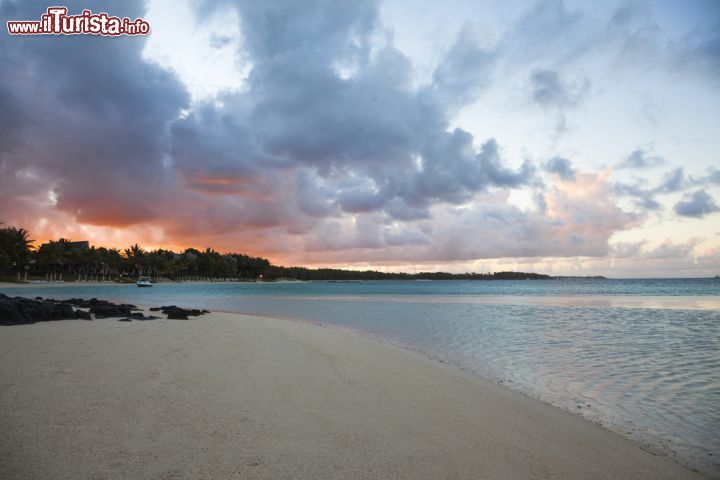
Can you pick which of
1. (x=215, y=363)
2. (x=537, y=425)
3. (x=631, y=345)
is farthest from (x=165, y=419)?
(x=631, y=345)

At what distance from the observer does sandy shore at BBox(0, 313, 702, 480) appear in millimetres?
3904

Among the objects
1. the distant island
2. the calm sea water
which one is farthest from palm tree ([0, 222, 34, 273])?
the calm sea water

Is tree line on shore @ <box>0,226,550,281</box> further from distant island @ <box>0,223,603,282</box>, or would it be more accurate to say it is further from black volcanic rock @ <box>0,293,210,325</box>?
black volcanic rock @ <box>0,293,210,325</box>

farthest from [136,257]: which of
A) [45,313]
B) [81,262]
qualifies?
[45,313]

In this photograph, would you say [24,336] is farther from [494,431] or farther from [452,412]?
[494,431]

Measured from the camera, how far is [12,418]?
466 cm

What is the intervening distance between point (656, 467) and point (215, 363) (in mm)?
7572

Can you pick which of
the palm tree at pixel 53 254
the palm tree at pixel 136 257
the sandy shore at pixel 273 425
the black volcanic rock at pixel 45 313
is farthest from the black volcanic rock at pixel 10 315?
the palm tree at pixel 136 257

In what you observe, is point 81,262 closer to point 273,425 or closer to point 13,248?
point 13,248

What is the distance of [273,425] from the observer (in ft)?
16.2

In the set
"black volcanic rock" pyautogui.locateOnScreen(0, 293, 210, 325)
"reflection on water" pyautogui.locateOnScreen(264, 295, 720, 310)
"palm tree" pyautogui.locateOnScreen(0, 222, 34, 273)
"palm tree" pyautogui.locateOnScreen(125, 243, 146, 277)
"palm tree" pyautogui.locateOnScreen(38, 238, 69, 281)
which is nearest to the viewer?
"black volcanic rock" pyautogui.locateOnScreen(0, 293, 210, 325)

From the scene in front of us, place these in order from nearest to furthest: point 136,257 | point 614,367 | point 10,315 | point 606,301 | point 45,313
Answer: point 614,367
point 10,315
point 45,313
point 606,301
point 136,257

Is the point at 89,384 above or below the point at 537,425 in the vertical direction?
above

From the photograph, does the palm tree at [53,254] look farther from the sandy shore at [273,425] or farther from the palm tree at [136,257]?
the sandy shore at [273,425]
